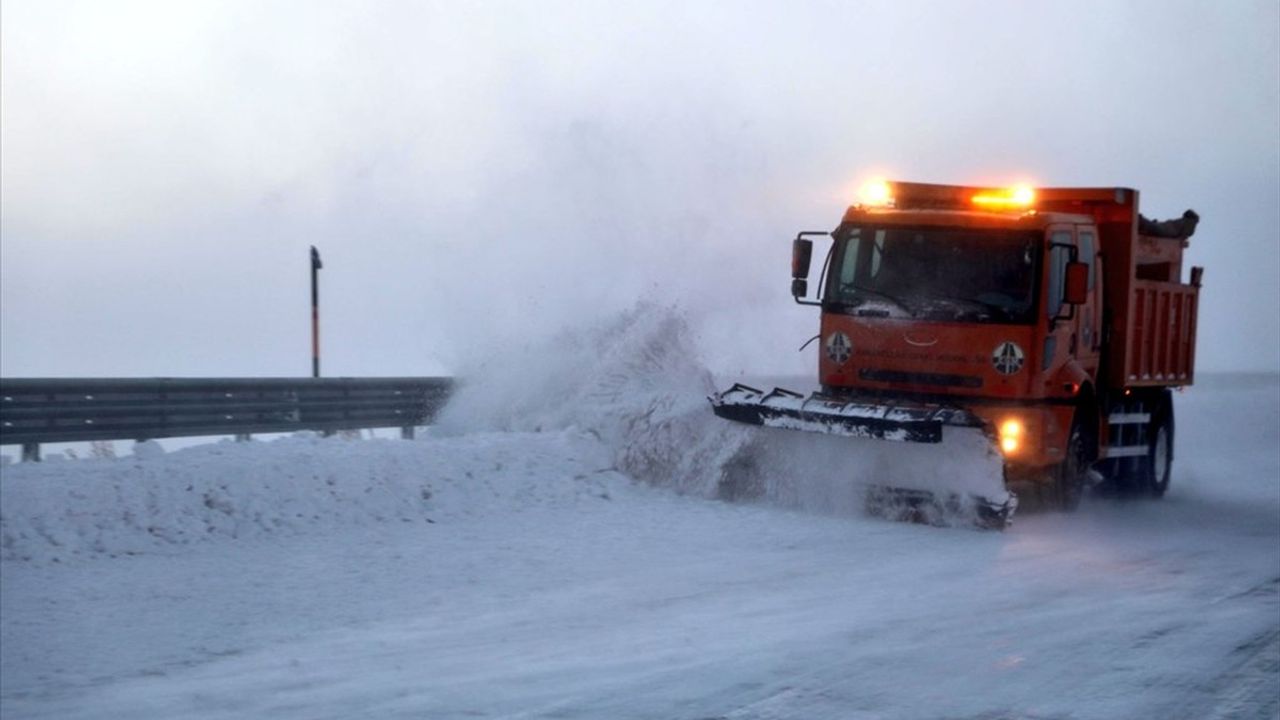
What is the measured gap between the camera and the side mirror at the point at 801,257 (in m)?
13.3

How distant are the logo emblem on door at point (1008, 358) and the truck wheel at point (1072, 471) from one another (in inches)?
51.0

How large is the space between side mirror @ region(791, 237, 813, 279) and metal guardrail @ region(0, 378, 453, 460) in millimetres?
6106

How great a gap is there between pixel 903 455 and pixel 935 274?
171cm

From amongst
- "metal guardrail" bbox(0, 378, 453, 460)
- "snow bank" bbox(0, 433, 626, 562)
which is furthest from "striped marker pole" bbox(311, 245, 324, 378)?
"snow bank" bbox(0, 433, 626, 562)

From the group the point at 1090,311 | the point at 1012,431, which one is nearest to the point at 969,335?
the point at 1012,431

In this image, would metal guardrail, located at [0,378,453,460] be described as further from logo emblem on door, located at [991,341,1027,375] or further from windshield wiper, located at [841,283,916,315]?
logo emblem on door, located at [991,341,1027,375]

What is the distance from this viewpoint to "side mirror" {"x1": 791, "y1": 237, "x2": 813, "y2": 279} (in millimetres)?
13336

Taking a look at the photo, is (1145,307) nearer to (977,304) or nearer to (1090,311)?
(1090,311)

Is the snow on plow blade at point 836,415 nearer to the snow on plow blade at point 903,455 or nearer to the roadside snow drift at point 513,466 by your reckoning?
the snow on plow blade at point 903,455

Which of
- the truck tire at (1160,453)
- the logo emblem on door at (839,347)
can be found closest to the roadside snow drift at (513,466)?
the logo emblem on door at (839,347)

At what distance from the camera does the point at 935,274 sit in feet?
42.9

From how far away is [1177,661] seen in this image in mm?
7184

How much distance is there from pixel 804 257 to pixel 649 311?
2525 millimetres

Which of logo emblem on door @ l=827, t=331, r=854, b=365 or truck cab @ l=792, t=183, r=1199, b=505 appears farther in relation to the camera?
logo emblem on door @ l=827, t=331, r=854, b=365
